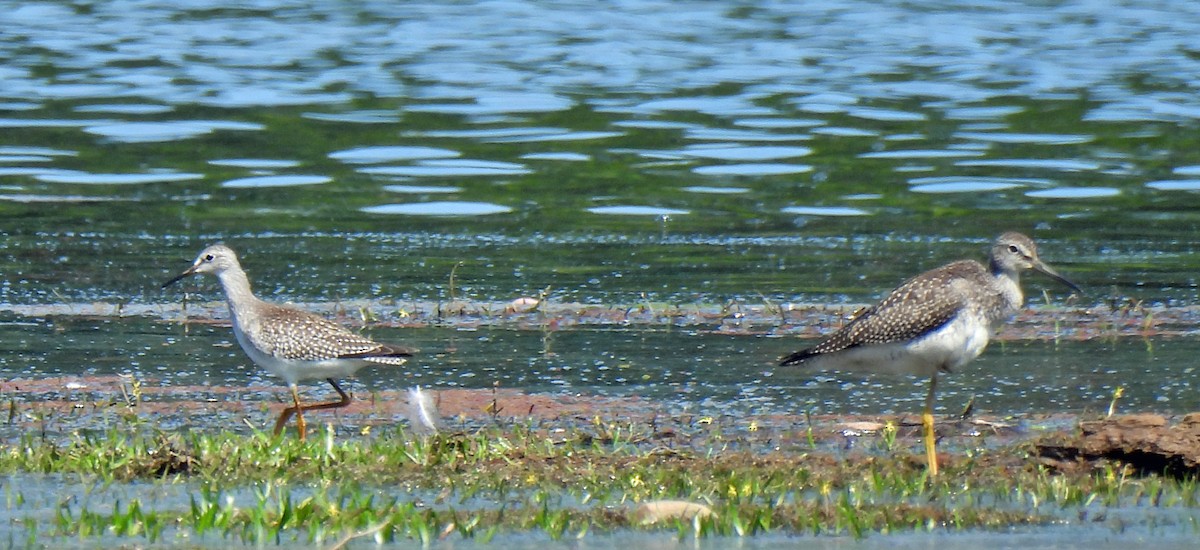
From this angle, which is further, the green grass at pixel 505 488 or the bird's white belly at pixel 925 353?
the bird's white belly at pixel 925 353

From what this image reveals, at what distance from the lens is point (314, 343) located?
1006cm

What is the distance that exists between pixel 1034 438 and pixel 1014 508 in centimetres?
134

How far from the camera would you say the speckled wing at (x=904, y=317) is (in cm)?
978

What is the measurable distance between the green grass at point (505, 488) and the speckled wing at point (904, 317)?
3.13 feet

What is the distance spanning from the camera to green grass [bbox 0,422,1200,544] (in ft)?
23.7

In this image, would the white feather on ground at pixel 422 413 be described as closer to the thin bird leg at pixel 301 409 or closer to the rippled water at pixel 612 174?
the thin bird leg at pixel 301 409

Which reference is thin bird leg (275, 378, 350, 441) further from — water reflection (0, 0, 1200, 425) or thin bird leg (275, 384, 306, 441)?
water reflection (0, 0, 1200, 425)

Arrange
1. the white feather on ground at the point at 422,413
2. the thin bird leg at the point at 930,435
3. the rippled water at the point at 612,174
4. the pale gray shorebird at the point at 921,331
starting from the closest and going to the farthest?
the thin bird leg at the point at 930,435
the white feather on ground at the point at 422,413
the pale gray shorebird at the point at 921,331
the rippled water at the point at 612,174

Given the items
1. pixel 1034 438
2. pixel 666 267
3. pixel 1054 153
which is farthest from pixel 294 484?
pixel 1054 153

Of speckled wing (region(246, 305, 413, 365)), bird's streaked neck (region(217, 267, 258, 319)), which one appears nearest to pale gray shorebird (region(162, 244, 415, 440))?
speckled wing (region(246, 305, 413, 365))

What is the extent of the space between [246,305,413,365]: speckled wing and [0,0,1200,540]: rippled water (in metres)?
0.65

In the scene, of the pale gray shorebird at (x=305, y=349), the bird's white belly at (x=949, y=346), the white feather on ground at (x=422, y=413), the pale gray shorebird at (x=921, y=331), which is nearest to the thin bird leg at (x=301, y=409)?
the pale gray shorebird at (x=305, y=349)

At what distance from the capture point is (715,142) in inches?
818

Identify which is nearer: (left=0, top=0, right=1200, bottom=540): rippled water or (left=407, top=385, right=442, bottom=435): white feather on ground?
(left=407, top=385, right=442, bottom=435): white feather on ground
